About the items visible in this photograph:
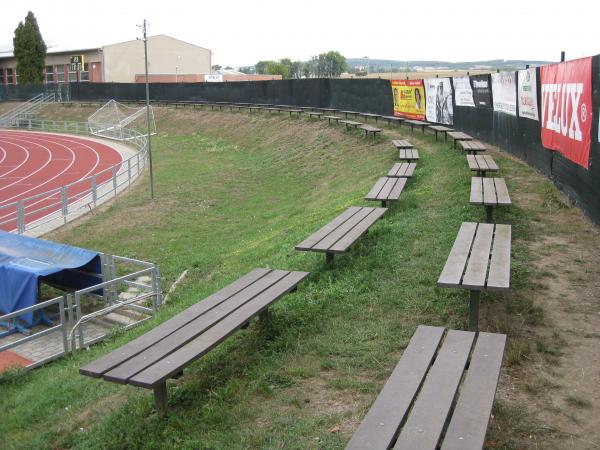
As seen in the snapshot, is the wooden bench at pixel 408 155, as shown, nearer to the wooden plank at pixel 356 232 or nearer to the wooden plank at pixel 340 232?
the wooden plank at pixel 340 232

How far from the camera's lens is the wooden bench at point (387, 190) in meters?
10.4

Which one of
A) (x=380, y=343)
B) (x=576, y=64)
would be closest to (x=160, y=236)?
(x=576, y=64)

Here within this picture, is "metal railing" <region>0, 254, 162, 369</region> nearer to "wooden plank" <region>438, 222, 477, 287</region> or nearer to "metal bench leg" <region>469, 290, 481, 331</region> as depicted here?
"wooden plank" <region>438, 222, 477, 287</region>

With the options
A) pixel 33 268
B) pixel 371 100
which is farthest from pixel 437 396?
pixel 371 100

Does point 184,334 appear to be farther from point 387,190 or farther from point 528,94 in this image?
point 528,94

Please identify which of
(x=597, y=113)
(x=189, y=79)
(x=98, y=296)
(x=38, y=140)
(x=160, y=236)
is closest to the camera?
(x=597, y=113)

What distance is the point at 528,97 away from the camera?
1321 centimetres

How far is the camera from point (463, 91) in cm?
1983

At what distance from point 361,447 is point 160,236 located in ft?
42.1

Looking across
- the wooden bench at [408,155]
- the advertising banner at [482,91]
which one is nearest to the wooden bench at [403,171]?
the wooden bench at [408,155]

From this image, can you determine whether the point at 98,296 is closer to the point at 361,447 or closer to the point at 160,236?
the point at 160,236


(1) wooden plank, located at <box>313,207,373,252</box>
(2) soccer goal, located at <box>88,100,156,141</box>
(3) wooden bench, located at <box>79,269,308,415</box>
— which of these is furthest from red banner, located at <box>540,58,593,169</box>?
(2) soccer goal, located at <box>88,100,156,141</box>

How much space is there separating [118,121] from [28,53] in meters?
32.1

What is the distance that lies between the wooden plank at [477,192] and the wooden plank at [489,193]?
6cm
